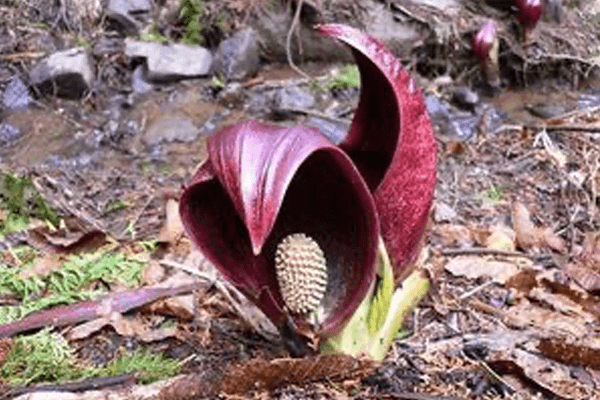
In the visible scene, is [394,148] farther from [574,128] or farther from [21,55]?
[21,55]

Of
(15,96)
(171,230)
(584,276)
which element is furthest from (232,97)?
(584,276)

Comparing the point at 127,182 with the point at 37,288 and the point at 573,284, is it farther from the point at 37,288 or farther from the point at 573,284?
the point at 573,284

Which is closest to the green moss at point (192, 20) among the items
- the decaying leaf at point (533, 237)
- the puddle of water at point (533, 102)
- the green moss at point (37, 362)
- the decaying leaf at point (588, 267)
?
the puddle of water at point (533, 102)

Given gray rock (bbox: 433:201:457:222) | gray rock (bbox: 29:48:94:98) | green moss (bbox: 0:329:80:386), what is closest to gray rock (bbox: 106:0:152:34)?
gray rock (bbox: 29:48:94:98)

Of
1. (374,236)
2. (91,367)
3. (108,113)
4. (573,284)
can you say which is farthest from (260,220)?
(108,113)

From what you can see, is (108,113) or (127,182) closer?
(127,182)
